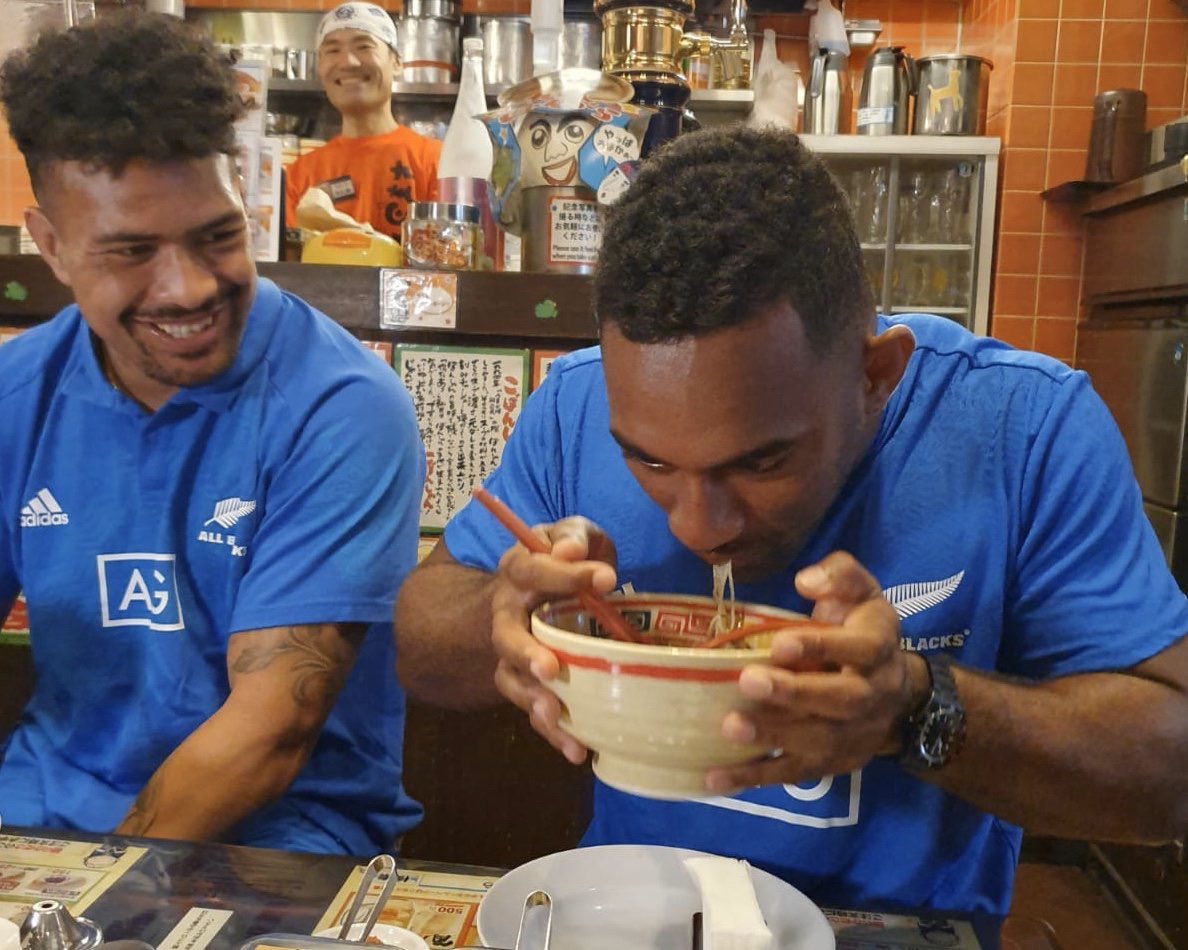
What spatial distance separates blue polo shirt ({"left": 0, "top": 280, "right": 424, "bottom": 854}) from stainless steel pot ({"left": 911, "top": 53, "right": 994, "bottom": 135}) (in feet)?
12.7

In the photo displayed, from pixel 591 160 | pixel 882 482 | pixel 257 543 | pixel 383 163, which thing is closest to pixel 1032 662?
pixel 882 482

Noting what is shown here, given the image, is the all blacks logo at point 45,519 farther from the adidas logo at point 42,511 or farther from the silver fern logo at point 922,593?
the silver fern logo at point 922,593

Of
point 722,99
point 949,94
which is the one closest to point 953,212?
point 949,94

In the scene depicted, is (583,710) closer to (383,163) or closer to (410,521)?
(410,521)

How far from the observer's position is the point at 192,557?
1.37 m

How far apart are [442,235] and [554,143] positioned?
10.4 inches

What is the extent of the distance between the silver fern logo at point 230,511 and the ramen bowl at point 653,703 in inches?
27.0

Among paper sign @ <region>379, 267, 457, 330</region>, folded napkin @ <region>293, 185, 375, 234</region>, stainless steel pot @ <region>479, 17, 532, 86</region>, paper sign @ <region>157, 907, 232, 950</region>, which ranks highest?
stainless steel pot @ <region>479, 17, 532, 86</region>

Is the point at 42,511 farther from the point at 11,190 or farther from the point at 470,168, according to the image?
the point at 11,190

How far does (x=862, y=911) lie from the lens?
96 cm

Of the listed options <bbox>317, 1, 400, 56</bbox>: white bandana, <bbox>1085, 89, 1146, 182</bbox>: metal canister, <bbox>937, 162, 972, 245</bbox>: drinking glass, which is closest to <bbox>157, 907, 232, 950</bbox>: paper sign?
<bbox>317, 1, 400, 56</bbox>: white bandana

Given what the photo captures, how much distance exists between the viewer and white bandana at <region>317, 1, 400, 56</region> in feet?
11.9

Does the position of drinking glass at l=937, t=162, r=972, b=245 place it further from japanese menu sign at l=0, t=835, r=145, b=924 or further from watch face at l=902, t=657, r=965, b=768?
japanese menu sign at l=0, t=835, r=145, b=924

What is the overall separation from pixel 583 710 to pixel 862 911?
0.40 m
